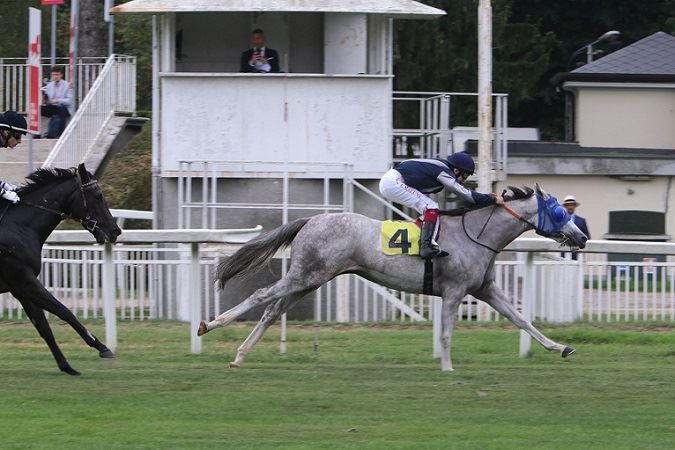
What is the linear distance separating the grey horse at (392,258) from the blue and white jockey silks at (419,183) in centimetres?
20

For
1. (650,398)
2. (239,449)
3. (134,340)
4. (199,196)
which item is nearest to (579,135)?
(199,196)

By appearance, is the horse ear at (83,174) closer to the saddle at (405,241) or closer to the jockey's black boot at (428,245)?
the saddle at (405,241)

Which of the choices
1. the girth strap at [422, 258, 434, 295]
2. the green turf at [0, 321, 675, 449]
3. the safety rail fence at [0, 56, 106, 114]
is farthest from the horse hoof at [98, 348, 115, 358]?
the safety rail fence at [0, 56, 106, 114]

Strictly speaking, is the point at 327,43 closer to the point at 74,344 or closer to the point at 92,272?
the point at 92,272

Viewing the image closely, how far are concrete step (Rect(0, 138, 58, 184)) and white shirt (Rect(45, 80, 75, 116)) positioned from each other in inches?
29.0

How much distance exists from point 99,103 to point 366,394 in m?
13.9

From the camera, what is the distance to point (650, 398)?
10.5 meters

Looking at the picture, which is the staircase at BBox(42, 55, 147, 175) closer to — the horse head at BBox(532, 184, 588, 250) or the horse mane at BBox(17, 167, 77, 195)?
the horse mane at BBox(17, 167, 77, 195)

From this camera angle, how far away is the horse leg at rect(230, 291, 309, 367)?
1249 cm

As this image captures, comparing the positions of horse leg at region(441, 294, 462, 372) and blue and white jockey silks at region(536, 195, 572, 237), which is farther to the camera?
blue and white jockey silks at region(536, 195, 572, 237)

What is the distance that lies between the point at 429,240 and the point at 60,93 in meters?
12.7

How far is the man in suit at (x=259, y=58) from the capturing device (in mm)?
19781

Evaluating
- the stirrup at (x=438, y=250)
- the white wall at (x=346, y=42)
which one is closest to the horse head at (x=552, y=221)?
the stirrup at (x=438, y=250)

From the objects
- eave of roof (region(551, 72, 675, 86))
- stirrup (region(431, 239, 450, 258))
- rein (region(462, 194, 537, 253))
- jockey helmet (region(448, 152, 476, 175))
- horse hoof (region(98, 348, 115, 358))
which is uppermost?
eave of roof (region(551, 72, 675, 86))
